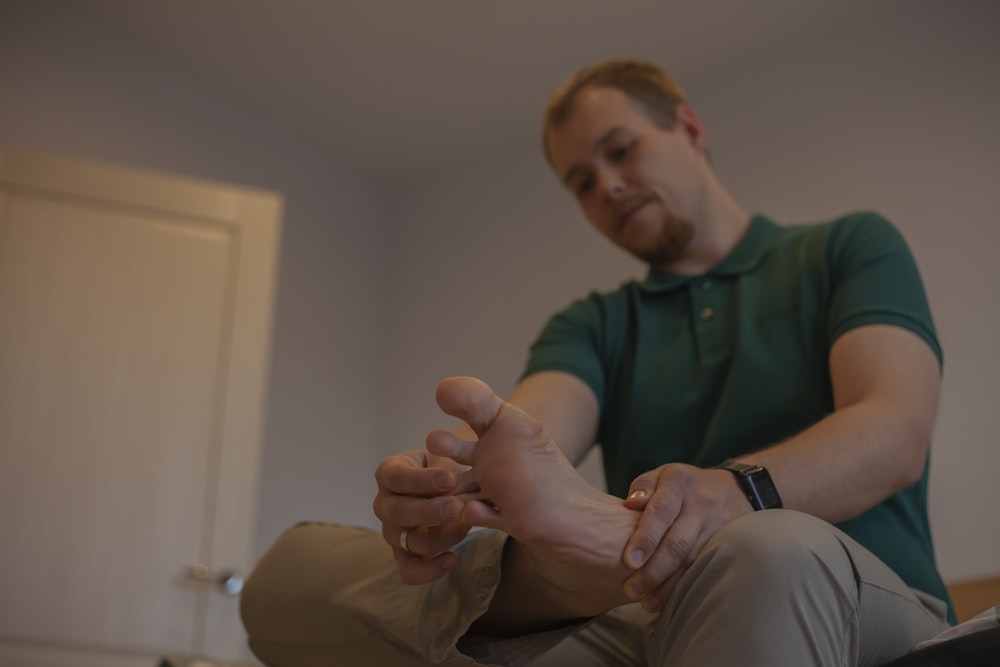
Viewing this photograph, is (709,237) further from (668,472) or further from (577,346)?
(668,472)

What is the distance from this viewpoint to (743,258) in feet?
4.46

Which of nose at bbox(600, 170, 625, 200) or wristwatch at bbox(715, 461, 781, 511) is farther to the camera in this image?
nose at bbox(600, 170, 625, 200)

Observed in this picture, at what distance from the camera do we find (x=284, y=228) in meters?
2.98

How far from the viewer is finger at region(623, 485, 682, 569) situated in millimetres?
682

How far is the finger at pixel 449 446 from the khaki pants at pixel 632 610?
0.39 ft

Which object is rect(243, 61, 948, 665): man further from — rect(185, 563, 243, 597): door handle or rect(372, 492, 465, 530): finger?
rect(185, 563, 243, 597): door handle

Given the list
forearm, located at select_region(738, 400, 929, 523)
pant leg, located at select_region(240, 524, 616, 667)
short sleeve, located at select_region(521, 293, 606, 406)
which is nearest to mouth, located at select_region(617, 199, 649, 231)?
short sleeve, located at select_region(521, 293, 606, 406)

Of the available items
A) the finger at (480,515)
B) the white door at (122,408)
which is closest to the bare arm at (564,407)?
the finger at (480,515)

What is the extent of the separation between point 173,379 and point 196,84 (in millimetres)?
1019

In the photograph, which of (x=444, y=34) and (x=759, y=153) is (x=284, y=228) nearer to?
(x=444, y=34)

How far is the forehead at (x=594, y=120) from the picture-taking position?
4.66 ft

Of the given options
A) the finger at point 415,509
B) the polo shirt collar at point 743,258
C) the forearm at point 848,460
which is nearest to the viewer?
the finger at point 415,509

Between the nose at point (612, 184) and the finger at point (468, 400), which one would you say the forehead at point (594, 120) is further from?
the finger at point (468, 400)

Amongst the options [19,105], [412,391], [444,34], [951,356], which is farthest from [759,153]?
[19,105]
